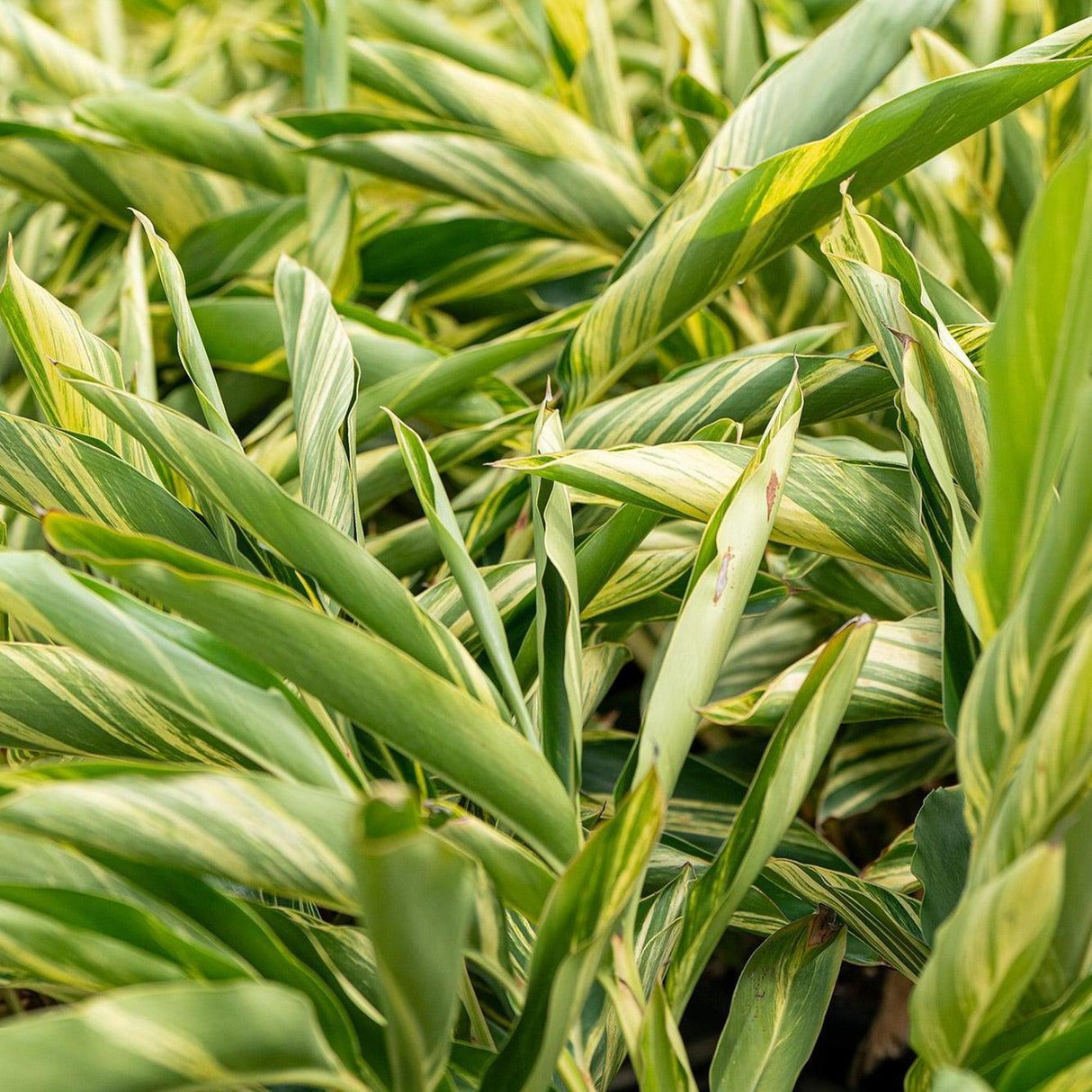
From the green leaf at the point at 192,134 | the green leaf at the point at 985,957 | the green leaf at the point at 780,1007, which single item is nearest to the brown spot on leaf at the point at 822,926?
the green leaf at the point at 780,1007

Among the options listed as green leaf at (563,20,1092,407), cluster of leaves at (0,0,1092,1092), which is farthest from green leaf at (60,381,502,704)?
green leaf at (563,20,1092,407)

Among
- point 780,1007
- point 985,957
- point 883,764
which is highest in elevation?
point 985,957

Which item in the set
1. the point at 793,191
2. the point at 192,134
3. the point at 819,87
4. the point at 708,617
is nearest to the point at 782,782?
the point at 708,617

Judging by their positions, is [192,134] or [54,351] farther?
[192,134]

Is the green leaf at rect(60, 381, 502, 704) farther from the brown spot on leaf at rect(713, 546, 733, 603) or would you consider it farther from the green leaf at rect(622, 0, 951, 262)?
the green leaf at rect(622, 0, 951, 262)

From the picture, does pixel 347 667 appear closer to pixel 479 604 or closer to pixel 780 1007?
pixel 479 604

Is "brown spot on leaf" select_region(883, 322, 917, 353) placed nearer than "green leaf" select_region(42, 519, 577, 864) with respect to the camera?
No

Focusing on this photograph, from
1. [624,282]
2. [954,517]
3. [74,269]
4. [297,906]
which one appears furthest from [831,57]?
[74,269]

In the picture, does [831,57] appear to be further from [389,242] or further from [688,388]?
[389,242]
